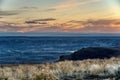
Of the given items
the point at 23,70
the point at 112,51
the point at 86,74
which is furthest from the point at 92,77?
the point at 112,51

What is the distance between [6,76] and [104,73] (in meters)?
5.63

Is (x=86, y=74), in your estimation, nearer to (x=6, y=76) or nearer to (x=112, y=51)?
(x=6, y=76)

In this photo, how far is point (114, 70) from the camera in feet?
80.3

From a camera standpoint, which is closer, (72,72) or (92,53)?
(72,72)

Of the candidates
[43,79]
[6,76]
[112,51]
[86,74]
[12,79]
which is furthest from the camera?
[112,51]

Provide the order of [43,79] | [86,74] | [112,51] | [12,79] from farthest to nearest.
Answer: [112,51], [86,74], [12,79], [43,79]

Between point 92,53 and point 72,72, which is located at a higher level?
point 92,53

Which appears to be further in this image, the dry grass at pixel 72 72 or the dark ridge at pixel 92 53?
the dark ridge at pixel 92 53

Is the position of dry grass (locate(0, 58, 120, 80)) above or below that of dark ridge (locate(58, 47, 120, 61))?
below

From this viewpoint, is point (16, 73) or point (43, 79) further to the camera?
point (16, 73)

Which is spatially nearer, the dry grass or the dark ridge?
the dry grass

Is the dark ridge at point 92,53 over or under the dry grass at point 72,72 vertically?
over

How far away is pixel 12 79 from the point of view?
67.6 feet

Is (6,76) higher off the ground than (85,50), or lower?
lower
